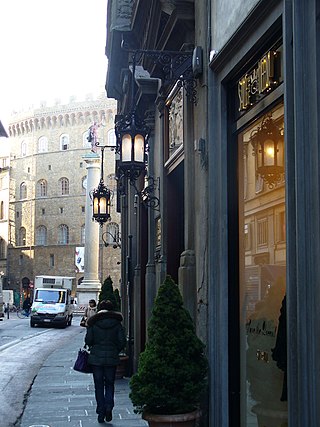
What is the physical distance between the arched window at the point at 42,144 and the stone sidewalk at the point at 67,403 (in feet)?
219

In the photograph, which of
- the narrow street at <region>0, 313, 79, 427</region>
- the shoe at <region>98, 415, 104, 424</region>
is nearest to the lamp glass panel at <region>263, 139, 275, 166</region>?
the shoe at <region>98, 415, 104, 424</region>

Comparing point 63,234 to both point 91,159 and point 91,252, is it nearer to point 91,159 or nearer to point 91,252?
point 91,252

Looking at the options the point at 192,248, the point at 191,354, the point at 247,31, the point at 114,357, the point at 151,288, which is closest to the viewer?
the point at 247,31

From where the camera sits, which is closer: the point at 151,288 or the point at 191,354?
the point at 191,354

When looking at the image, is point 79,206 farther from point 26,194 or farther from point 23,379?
point 23,379

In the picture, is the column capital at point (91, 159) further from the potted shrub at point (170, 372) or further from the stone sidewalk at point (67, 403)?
the potted shrub at point (170, 372)

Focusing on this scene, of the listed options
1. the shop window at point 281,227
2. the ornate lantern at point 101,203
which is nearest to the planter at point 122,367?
the ornate lantern at point 101,203

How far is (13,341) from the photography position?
29.1m

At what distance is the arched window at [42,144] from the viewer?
269ft

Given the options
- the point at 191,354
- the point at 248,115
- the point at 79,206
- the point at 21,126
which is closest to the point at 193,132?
the point at 248,115

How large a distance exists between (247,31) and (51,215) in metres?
76.1

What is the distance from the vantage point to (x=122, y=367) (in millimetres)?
14633

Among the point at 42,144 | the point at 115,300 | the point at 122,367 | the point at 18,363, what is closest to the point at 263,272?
the point at 122,367

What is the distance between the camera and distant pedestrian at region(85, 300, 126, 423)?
9.80 metres
